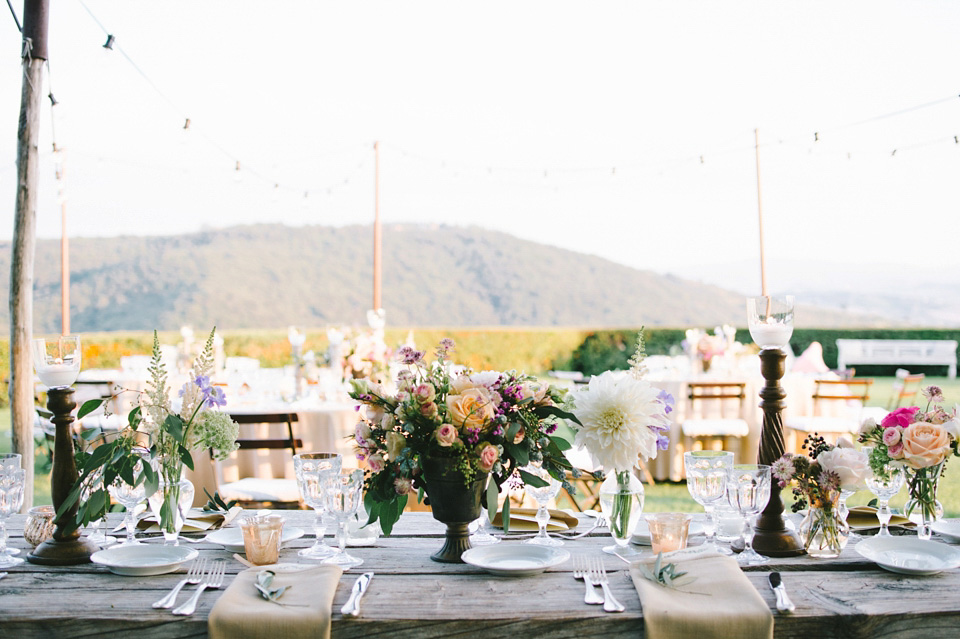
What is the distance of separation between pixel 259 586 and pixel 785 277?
27.4 m

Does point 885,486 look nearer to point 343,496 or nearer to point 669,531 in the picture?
point 669,531

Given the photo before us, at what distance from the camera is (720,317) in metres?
28.9

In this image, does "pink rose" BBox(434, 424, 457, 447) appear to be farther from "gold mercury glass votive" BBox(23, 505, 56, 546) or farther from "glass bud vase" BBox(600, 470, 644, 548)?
"gold mercury glass votive" BBox(23, 505, 56, 546)

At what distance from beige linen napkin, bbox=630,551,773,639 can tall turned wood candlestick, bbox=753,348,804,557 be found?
0.27 m

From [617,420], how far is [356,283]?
92.6 ft

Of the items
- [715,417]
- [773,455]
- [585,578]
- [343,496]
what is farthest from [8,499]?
[715,417]

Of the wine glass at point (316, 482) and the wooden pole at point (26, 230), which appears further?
the wooden pole at point (26, 230)

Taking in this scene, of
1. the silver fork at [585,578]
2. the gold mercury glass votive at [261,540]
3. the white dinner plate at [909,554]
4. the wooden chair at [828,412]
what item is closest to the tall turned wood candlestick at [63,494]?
the gold mercury glass votive at [261,540]

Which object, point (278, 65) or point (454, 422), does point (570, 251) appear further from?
point (454, 422)

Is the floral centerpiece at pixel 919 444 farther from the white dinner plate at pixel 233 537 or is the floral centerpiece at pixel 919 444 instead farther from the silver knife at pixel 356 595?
the white dinner plate at pixel 233 537

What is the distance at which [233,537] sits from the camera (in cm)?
194

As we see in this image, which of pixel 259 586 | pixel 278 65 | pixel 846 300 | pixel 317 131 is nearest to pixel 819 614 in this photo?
pixel 259 586

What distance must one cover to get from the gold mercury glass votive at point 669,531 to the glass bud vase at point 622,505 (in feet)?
0.25

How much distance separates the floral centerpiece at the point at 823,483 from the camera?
168cm
